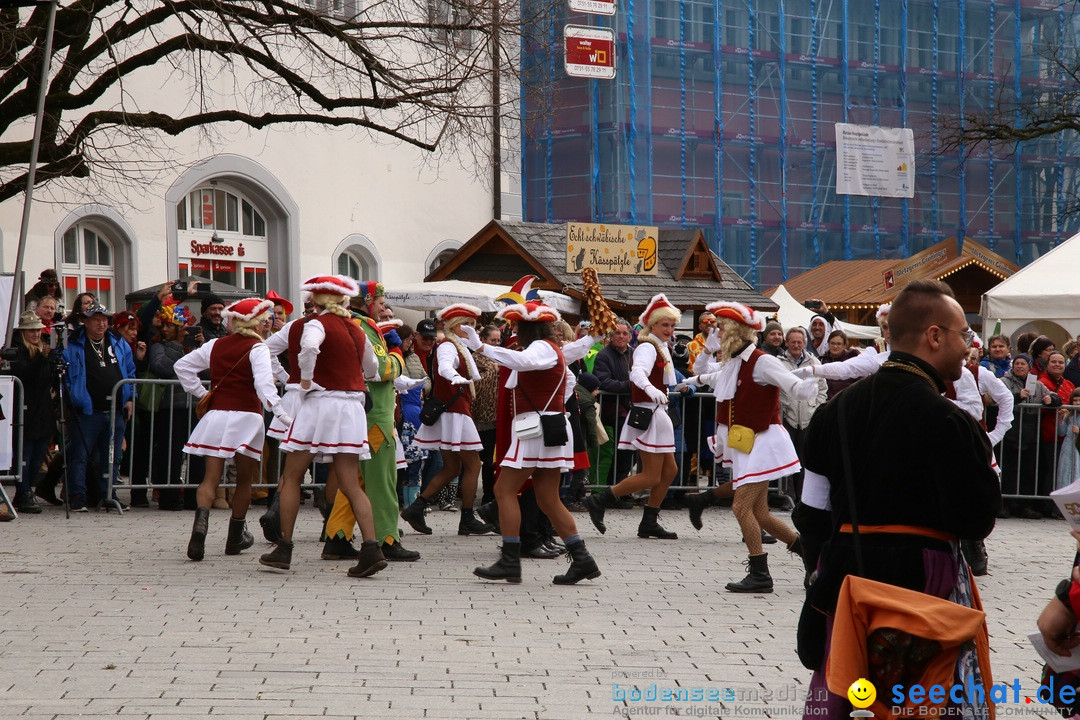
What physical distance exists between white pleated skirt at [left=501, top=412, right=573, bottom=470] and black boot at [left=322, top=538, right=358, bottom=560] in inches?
66.4

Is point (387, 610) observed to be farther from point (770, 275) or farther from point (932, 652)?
point (770, 275)

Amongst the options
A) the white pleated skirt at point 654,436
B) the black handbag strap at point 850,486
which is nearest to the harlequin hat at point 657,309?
the white pleated skirt at point 654,436

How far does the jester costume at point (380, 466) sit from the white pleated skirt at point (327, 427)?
2.08 feet

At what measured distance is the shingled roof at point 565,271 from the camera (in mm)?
22844

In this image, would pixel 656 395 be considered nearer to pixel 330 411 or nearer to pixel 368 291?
pixel 368 291

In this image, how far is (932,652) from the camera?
351 centimetres

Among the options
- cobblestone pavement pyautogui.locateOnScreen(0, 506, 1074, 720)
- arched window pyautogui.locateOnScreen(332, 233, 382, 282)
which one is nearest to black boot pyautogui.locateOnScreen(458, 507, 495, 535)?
cobblestone pavement pyautogui.locateOnScreen(0, 506, 1074, 720)

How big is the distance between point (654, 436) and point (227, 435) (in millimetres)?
3528

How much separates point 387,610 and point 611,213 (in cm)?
2799

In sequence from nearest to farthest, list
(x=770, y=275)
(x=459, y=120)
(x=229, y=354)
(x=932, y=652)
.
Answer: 1. (x=932, y=652)
2. (x=229, y=354)
3. (x=459, y=120)
4. (x=770, y=275)

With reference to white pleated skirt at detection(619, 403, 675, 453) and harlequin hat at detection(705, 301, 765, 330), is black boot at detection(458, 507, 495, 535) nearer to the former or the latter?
white pleated skirt at detection(619, 403, 675, 453)

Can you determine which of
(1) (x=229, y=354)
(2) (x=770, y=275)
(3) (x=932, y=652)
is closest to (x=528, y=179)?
(2) (x=770, y=275)

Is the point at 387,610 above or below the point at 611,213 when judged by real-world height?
below

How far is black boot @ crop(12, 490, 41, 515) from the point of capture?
11.8 metres
